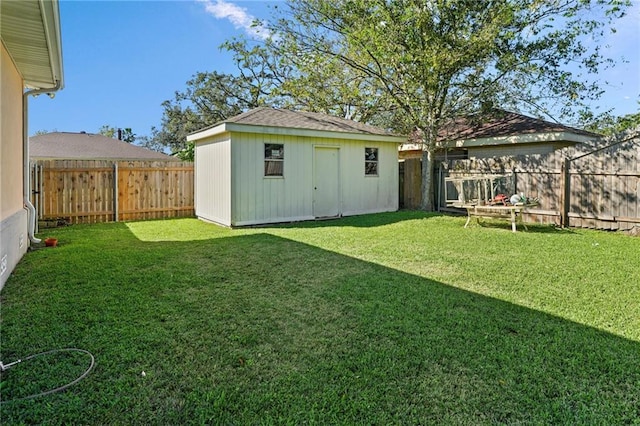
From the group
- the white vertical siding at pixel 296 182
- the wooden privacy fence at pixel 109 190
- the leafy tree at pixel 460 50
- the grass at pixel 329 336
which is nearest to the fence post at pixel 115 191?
the wooden privacy fence at pixel 109 190

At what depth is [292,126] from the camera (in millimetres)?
9633

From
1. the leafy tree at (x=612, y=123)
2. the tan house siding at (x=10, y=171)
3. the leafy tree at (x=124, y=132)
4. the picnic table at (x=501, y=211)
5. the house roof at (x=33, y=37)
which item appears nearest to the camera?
the house roof at (x=33, y=37)

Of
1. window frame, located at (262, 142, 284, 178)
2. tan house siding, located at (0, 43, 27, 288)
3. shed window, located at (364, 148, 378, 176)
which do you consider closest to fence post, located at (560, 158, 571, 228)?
shed window, located at (364, 148, 378, 176)

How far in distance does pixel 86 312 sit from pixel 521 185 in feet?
32.5

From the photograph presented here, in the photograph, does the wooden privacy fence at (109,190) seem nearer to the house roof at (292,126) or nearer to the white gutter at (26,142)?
the house roof at (292,126)

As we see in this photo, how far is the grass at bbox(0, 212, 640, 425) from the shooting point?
→ 2.15 metres

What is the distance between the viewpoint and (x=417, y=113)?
39.7 ft

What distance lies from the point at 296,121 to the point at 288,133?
34.6 inches

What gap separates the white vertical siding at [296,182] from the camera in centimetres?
905

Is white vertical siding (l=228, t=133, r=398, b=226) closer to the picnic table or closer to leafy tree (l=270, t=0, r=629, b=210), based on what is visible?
leafy tree (l=270, t=0, r=629, b=210)

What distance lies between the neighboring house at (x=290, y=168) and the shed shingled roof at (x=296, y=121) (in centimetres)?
3

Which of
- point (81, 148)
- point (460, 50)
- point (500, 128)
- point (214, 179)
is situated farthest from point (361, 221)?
point (81, 148)

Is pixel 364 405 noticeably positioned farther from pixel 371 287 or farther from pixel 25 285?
pixel 25 285

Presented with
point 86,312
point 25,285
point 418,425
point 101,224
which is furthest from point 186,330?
point 101,224
